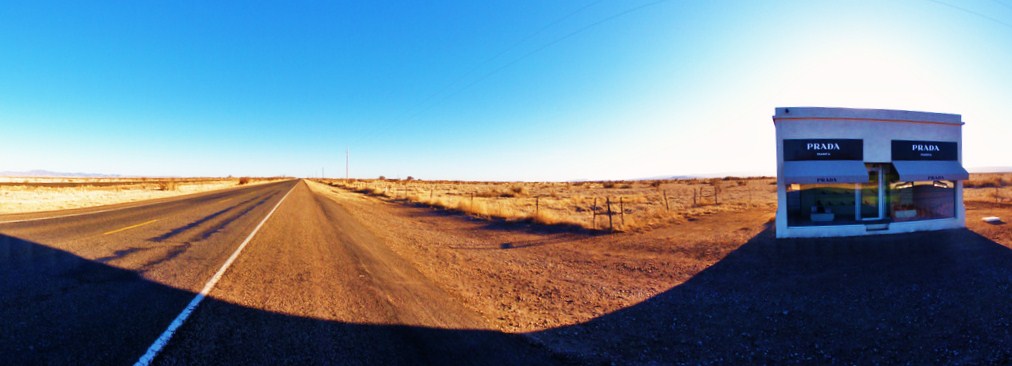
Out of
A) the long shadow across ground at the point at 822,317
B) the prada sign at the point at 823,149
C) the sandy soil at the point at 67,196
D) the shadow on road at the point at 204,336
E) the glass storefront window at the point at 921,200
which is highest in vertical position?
the prada sign at the point at 823,149

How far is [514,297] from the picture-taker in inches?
237

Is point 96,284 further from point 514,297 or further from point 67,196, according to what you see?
point 67,196

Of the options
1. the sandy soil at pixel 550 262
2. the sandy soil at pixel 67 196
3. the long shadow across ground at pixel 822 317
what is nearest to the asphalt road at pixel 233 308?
the sandy soil at pixel 550 262

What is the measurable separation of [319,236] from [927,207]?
20.0 metres

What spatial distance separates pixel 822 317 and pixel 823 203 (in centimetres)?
964

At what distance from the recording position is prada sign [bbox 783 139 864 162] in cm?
1130

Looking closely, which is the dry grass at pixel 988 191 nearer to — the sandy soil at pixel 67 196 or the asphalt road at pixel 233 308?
the asphalt road at pixel 233 308

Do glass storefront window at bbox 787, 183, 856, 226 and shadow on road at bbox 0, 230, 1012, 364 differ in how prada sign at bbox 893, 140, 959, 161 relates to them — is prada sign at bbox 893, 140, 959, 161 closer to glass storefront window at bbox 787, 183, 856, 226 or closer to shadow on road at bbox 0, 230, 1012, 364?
glass storefront window at bbox 787, 183, 856, 226

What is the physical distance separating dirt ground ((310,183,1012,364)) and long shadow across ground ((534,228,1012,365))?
2 centimetres

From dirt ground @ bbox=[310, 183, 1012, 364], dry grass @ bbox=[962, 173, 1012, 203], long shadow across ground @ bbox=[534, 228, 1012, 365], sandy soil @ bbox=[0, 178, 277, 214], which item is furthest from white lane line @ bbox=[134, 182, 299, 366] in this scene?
dry grass @ bbox=[962, 173, 1012, 203]

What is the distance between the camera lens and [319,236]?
1066 cm

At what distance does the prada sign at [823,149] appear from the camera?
11305 mm

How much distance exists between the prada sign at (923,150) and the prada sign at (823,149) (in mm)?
1647

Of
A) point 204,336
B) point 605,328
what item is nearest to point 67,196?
point 204,336
